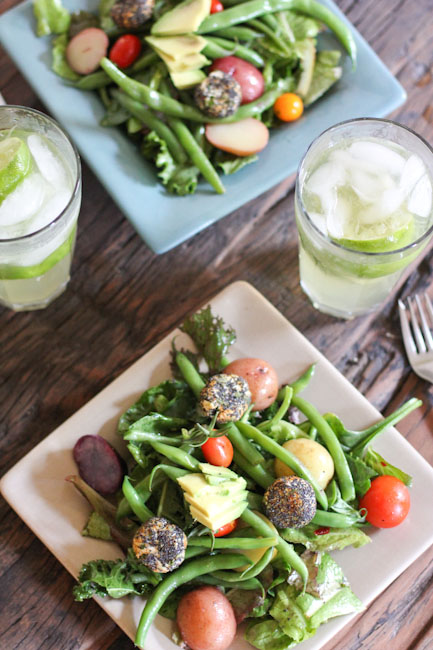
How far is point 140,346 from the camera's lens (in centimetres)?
215

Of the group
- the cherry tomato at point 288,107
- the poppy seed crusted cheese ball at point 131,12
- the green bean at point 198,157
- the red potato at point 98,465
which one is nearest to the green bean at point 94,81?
the poppy seed crusted cheese ball at point 131,12

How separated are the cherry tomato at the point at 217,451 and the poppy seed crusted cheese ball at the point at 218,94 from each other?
0.93 m

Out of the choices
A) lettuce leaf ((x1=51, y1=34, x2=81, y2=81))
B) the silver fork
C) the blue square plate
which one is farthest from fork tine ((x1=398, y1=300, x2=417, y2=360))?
lettuce leaf ((x1=51, y1=34, x2=81, y2=81))

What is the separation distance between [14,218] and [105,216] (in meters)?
0.54

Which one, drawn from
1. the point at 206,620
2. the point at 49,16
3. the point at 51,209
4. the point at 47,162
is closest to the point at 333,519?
the point at 206,620

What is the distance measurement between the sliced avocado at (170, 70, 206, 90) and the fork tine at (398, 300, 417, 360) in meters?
0.89

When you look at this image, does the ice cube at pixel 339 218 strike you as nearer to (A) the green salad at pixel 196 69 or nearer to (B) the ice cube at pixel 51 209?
(A) the green salad at pixel 196 69

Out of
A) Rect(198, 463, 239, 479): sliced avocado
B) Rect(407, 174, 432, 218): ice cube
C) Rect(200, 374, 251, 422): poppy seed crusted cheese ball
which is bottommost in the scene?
Rect(198, 463, 239, 479): sliced avocado

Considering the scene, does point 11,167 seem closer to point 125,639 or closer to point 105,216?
point 105,216

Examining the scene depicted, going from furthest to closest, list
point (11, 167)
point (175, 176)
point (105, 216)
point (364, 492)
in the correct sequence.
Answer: point (105, 216) → point (175, 176) → point (364, 492) → point (11, 167)

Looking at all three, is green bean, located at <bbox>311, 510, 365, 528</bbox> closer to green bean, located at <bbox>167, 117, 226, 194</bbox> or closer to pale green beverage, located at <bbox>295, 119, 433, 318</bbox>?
pale green beverage, located at <bbox>295, 119, 433, 318</bbox>

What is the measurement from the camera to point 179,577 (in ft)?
5.58

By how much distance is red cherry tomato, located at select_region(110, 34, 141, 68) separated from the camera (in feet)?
7.08

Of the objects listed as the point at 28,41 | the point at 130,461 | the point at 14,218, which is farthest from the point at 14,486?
the point at 28,41
